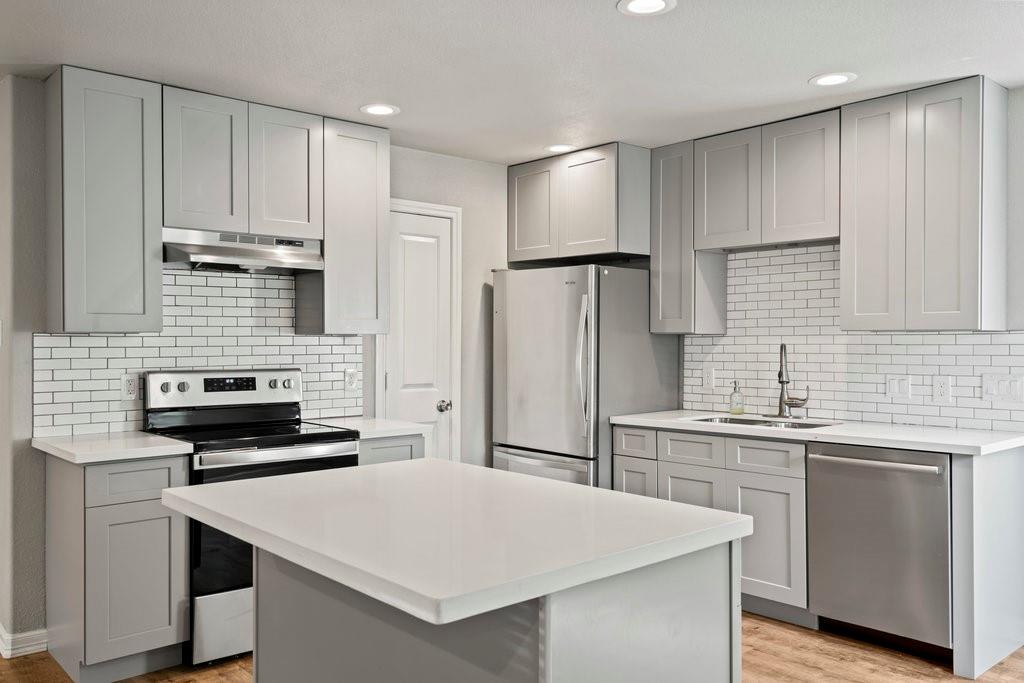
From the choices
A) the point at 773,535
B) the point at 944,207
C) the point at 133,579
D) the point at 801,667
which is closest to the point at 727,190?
the point at 944,207

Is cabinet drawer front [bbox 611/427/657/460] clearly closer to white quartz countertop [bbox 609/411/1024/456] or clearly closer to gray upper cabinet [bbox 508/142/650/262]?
white quartz countertop [bbox 609/411/1024/456]

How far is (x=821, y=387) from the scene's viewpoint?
433 centimetres

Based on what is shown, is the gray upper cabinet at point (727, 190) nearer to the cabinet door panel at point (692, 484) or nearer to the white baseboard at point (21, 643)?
the cabinet door panel at point (692, 484)

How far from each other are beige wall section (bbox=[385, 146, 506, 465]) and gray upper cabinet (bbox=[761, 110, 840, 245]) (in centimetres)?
173

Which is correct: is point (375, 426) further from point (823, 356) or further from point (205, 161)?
point (823, 356)

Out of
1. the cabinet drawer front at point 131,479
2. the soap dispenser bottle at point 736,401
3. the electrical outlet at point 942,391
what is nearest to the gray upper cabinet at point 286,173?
the cabinet drawer front at point 131,479

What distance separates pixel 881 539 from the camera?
347 centimetres

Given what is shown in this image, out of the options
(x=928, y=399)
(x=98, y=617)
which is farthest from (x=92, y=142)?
(x=928, y=399)

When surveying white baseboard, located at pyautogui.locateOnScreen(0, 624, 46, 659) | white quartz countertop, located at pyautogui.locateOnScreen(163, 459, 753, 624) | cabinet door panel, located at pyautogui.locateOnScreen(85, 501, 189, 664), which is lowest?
white baseboard, located at pyautogui.locateOnScreen(0, 624, 46, 659)

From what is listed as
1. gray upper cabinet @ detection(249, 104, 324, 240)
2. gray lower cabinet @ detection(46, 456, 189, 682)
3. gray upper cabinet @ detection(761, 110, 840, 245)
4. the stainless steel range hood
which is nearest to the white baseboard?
gray lower cabinet @ detection(46, 456, 189, 682)

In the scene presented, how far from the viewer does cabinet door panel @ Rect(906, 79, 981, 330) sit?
11.3ft

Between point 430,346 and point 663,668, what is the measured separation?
3.33 meters

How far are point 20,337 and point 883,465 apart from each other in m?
3.70

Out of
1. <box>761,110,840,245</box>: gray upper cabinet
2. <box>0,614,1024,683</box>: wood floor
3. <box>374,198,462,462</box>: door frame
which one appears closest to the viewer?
<box>0,614,1024,683</box>: wood floor
